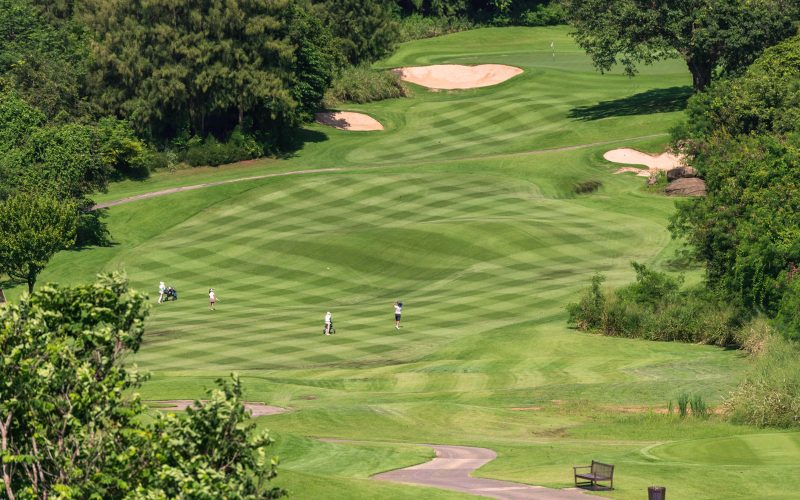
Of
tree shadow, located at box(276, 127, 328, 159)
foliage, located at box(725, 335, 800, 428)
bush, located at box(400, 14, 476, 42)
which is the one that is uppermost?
bush, located at box(400, 14, 476, 42)

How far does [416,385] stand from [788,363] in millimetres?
15211

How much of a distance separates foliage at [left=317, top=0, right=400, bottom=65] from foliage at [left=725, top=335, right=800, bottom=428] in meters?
97.9

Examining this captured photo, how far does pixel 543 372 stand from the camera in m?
56.0

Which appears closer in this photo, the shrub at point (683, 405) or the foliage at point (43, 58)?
the shrub at point (683, 405)

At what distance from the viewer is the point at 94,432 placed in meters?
21.5

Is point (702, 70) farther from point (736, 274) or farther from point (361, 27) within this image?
point (736, 274)

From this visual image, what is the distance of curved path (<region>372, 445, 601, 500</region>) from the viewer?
32.5 metres

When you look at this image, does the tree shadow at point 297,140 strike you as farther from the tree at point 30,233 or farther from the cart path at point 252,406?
the cart path at point 252,406

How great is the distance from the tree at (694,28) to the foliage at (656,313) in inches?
Result: 1776

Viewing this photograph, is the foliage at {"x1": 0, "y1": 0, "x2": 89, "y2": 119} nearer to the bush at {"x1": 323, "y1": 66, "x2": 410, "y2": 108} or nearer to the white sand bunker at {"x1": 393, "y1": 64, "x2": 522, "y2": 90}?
the bush at {"x1": 323, "y1": 66, "x2": 410, "y2": 108}

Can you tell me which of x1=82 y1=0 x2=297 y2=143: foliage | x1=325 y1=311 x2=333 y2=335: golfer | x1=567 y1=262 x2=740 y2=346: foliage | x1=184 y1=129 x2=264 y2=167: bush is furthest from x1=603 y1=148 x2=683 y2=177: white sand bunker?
x1=325 y1=311 x2=333 y2=335: golfer

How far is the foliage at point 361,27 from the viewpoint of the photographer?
140m

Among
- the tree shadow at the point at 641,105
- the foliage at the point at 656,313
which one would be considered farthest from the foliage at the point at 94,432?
the tree shadow at the point at 641,105

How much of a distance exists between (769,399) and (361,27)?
103 m
